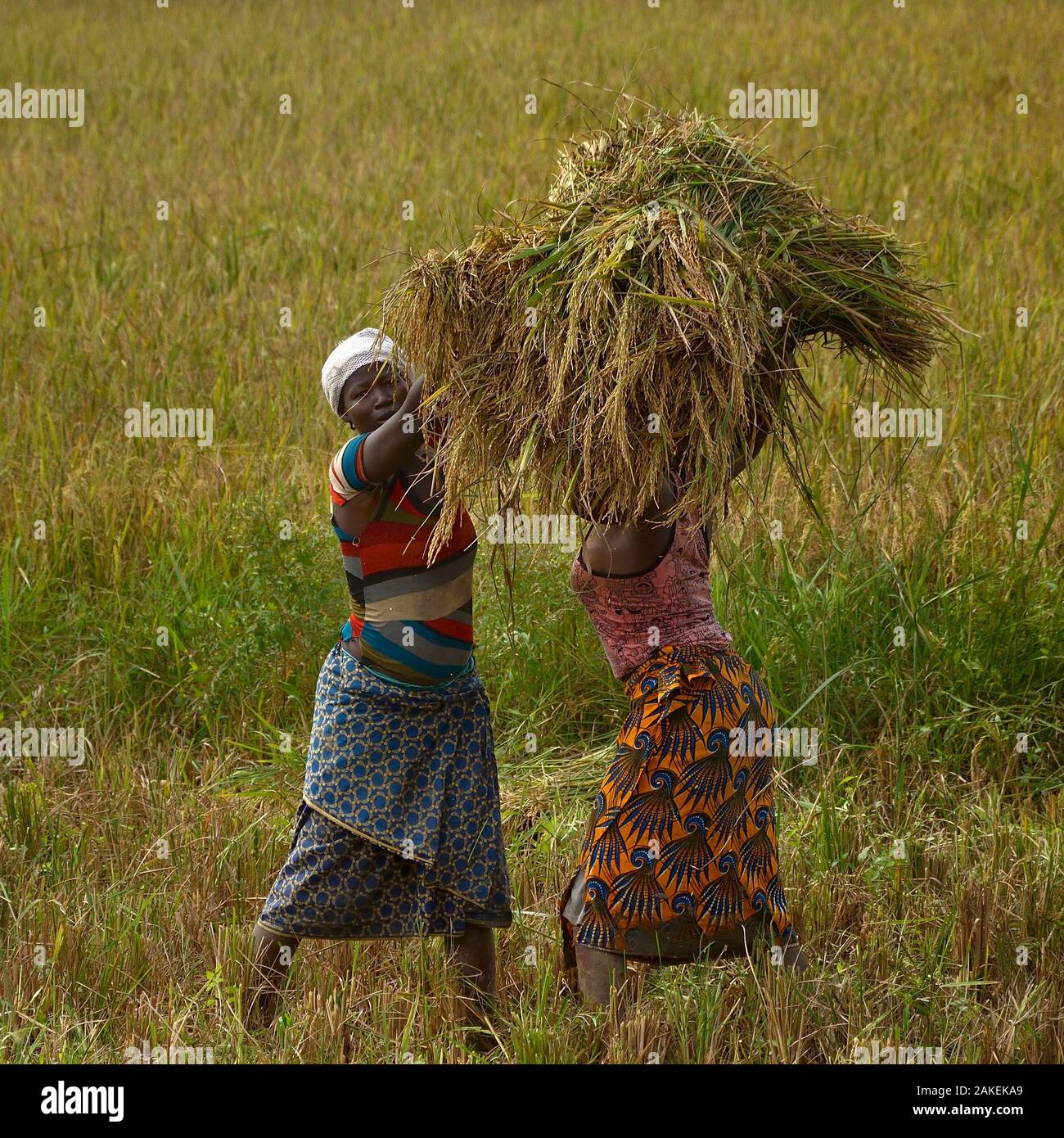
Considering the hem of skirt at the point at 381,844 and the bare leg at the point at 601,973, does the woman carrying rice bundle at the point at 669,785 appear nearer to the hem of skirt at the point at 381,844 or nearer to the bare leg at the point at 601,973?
the bare leg at the point at 601,973

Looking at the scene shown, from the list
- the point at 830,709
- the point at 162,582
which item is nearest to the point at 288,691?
the point at 162,582

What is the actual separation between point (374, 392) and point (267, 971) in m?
1.09

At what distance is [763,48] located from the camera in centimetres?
963

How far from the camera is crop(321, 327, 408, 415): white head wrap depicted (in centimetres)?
244

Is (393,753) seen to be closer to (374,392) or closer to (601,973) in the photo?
(601,973)

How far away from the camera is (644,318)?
A: 2117mm

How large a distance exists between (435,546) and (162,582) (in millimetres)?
1995

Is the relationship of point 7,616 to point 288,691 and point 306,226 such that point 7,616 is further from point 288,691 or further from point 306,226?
point 306,226

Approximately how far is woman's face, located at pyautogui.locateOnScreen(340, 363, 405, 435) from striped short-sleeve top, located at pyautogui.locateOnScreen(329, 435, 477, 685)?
0.07m

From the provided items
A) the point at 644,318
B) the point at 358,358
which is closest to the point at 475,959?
the point at 358,358

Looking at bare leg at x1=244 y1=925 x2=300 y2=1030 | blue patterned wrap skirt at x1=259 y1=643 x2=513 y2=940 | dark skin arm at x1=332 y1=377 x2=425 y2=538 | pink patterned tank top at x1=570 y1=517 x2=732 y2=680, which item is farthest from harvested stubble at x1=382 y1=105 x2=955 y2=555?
bare leg at x1=244 y1=925 x2=300 y2=1030

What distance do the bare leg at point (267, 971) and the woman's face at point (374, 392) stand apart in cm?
97

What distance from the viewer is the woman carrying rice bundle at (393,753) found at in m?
2.49

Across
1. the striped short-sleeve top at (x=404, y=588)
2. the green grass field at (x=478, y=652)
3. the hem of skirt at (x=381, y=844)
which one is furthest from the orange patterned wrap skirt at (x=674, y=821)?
the striped short-sleeve top at (x=404, y=588)
